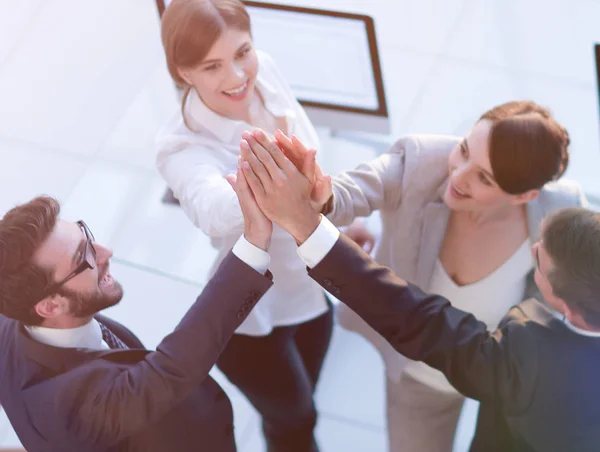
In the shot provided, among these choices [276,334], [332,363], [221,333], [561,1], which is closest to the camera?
[221,333]

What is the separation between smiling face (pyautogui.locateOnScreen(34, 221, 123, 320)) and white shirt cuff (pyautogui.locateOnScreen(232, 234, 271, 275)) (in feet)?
1.03

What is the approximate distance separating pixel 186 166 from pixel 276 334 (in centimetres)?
57

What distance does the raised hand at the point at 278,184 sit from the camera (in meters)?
1.54

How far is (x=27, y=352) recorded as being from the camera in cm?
159

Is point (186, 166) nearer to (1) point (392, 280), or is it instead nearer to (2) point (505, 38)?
(1) point (392, 280)

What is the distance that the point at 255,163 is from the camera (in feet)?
5.07

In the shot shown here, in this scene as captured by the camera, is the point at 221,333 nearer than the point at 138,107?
Yes

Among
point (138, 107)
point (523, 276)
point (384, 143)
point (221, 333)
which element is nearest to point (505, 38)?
point (384, 143)

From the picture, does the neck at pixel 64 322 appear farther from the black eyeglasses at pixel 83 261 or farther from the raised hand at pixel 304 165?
the raised hand at pixel 304 165

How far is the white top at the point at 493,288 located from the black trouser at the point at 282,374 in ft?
1.52

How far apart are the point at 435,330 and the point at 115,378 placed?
2.10ft

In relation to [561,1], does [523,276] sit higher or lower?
higher

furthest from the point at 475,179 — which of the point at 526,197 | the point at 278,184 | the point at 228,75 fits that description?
the point at 228,75

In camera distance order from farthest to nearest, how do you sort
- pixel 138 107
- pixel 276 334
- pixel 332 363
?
pixel 138 107 → pixel 332 363 → pixel 276 334
